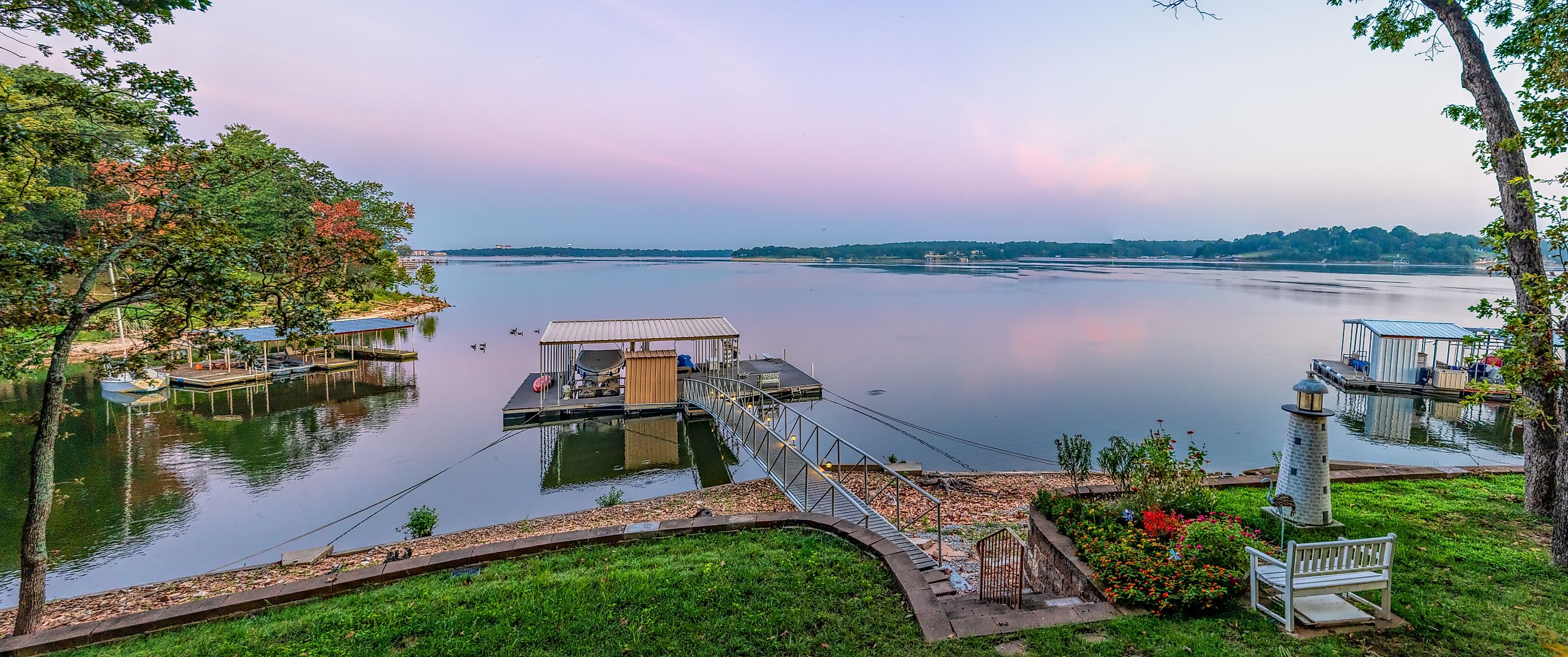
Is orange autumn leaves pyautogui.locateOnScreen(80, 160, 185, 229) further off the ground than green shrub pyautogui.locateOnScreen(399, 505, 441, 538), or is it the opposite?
orange autumn leaves pyautogui.locateOnScreen(80, 160, 185, 229)

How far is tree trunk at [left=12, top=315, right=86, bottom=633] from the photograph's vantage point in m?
5.17

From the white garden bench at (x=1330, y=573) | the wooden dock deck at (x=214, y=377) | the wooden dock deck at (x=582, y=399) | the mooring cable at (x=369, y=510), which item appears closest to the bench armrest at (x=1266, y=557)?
the white garden bench at (x=1330, y=573)

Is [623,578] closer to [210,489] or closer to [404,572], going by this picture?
[404,572]

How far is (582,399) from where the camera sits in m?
19.2

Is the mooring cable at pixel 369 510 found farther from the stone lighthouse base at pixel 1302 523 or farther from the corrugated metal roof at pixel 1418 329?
the corrugated metal roof at pixel 1418 329

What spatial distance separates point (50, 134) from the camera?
4977 mm

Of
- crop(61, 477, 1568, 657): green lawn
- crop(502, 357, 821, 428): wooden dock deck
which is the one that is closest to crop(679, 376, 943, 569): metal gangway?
crop(61, 477, 1568, 657): green lawn

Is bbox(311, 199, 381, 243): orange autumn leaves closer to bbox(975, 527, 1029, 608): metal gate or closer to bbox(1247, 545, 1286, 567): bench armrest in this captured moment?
bbox(975, 527, 1029, 608): metal gate

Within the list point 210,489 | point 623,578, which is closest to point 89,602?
point 210,489

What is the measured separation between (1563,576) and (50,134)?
532 inches

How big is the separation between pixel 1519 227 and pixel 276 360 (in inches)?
1322

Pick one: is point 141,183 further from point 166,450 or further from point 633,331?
point 633,331

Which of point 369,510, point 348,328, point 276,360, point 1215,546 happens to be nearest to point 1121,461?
point 1215,546

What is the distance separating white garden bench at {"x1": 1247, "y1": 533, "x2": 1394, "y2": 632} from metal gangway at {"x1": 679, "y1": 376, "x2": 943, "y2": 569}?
2775mm
